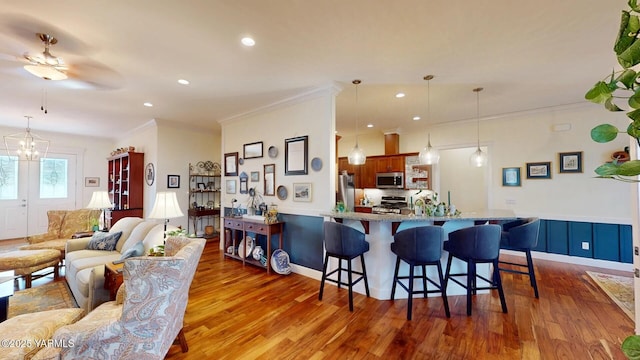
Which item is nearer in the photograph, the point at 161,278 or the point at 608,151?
the point at 161,278

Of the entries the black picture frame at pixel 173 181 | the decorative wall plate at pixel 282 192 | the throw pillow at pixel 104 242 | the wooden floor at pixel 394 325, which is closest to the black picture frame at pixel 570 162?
the wooden floor at pixel 394 325

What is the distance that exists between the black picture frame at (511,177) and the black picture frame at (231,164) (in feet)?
17.0

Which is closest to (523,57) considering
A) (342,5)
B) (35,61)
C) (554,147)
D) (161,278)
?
(342,5)

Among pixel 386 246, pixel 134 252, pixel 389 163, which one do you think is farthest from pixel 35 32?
pixel 389 163

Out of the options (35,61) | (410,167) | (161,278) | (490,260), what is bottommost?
(490,260)

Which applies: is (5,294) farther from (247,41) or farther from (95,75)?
(247,41)

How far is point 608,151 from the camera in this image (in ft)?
13.3

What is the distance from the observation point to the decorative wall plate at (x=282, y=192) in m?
4.12

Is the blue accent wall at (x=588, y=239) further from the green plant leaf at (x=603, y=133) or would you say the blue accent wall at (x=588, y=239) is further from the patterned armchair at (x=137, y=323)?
the patterned armchair at (x=137, y=323)

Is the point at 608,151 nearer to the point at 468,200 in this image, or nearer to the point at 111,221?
the point at 468,200

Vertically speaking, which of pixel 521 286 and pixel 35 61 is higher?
pixel 35 61

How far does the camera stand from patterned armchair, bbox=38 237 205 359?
5.08 ft

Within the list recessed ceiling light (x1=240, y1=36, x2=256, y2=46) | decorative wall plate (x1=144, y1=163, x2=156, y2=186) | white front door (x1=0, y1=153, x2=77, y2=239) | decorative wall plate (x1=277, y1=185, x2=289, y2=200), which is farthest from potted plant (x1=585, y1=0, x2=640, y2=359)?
white front door (x1=0, y1=153, x2=77, y2=239)

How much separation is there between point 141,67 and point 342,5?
2.45 m
